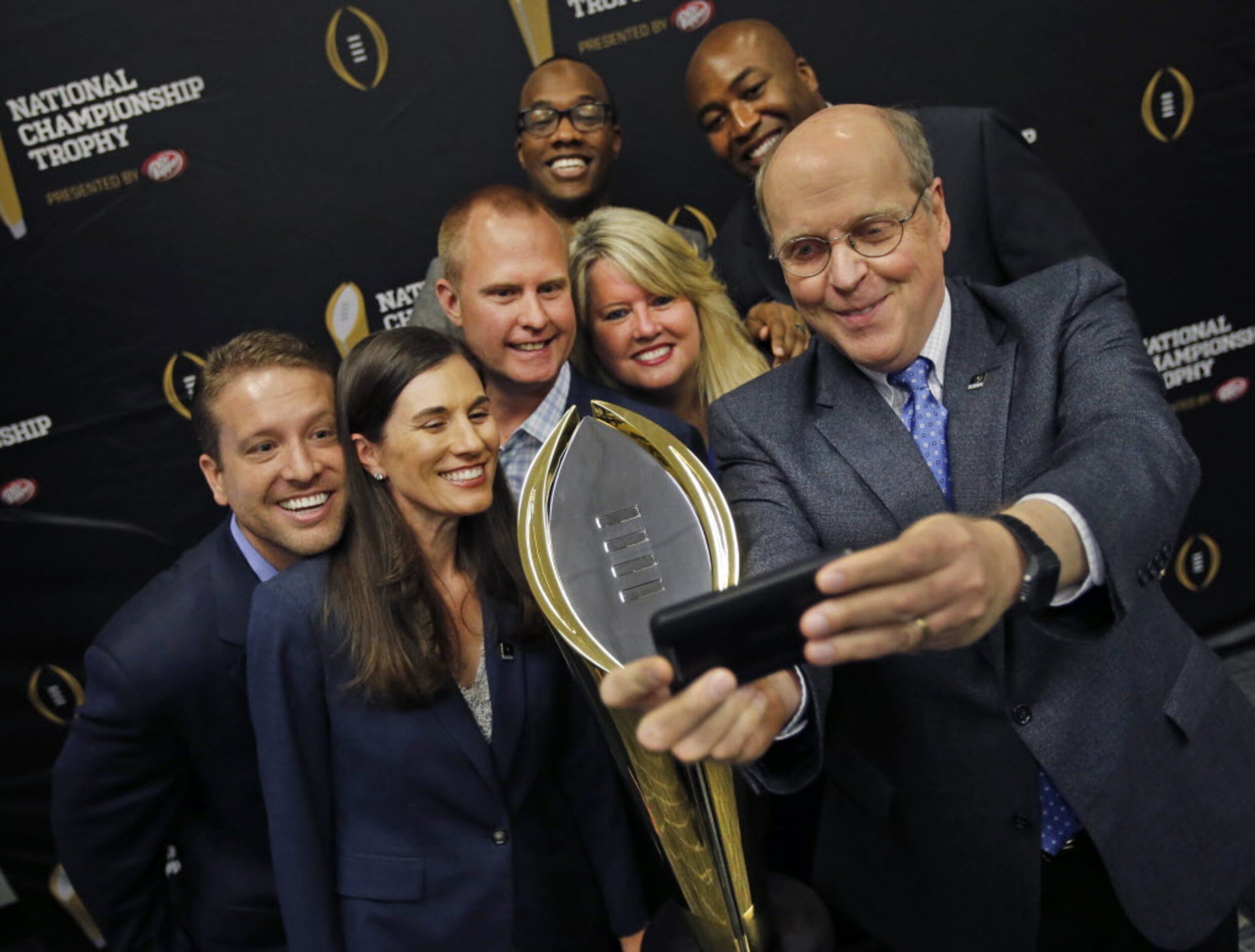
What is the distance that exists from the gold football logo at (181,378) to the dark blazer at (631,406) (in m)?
1.19

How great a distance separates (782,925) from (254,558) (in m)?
1.19

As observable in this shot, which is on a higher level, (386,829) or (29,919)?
(386,829)

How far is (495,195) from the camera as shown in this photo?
90.1 inches

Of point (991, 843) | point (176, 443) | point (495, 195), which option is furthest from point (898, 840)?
point (176, 443)

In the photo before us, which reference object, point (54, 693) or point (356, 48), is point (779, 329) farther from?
point (54, 693)

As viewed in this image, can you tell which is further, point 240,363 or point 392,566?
point 240,363

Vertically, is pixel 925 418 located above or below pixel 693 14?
below

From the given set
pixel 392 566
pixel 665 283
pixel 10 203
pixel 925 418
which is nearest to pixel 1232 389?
pixel 665 283

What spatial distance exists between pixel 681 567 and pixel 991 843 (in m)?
0.71

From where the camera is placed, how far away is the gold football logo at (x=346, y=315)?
308 centimetres

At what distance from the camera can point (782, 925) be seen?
1.51 metres

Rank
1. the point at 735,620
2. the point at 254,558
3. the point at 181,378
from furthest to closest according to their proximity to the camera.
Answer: the point at 181,378
the point at 254,558
the point at 735,620

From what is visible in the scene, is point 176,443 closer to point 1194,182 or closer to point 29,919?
point 29,919

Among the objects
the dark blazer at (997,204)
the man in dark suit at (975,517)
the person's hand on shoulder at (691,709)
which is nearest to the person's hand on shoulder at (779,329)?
the dark blazer at (997,204)
